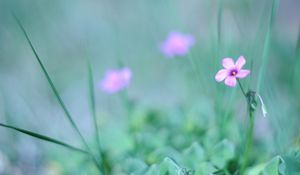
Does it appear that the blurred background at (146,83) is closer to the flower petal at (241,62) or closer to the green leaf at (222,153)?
the green leaf at (222,153)

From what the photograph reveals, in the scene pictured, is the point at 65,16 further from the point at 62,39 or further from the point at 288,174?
the point at 288,174

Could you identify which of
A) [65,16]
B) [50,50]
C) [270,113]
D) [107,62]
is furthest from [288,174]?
[65,16]

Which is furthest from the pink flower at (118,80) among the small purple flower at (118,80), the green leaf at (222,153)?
the green leaf at (222,153)

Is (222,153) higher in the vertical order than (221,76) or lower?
lower

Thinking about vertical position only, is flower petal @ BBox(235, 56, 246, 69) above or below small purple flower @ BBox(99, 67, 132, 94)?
below

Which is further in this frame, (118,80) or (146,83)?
(146,83)

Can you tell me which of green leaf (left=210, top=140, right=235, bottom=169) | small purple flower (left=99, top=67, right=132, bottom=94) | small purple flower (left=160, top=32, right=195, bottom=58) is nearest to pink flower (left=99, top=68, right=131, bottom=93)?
small purple flower (left=99, top=67, right=132, bottom=94)

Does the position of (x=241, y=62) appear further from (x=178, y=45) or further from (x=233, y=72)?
(x=178, y=45)

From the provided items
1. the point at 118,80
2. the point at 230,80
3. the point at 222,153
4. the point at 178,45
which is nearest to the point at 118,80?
the point at 118,80

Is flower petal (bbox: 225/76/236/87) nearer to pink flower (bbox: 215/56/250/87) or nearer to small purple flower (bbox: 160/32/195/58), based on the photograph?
pink flower (bbox: 215/56/250/87)
